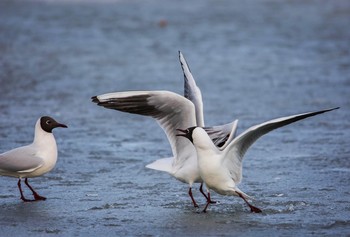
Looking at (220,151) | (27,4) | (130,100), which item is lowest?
(220,151)

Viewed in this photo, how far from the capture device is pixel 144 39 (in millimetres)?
19188

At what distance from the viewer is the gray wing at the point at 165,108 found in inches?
272

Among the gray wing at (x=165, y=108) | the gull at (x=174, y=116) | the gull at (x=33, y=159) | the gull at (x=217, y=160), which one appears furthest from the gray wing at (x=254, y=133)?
the gull at (x=33, y=159)

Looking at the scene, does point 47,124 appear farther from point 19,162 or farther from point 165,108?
point 165,108

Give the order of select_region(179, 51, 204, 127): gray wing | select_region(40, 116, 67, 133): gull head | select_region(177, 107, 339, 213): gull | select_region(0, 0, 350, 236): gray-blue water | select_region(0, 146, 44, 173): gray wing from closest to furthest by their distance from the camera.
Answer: select_region(0, 0, 350, 236): gray-blue water → select_region(177, 107, 339, 213): gull → select_region(0, 146, 44, 173): gray wing → select_region(40, 116, 67, 133): gull head → select_region(179, 51, 204, 127): gray wing

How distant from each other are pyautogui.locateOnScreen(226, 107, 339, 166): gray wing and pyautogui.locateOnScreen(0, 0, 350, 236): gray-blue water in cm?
46

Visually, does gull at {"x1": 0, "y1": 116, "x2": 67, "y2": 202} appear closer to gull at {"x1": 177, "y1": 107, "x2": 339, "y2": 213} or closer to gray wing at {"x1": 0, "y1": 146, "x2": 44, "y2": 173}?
gray wing at {"x1": 0, "y1": 146, "x2": 44, "y2": 173}

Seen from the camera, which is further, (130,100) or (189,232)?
(130,100)

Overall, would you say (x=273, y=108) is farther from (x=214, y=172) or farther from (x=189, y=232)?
(x=189, y=232)

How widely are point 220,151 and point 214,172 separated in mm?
216

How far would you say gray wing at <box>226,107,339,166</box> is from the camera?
238 inches

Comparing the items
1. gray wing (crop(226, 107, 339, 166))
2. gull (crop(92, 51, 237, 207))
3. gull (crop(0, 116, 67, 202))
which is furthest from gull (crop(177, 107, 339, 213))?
gull (crop(0, 116, 67, 202))

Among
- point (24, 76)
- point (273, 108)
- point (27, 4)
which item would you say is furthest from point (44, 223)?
point (27, 4)

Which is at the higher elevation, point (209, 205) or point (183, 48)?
point (183, 48)
